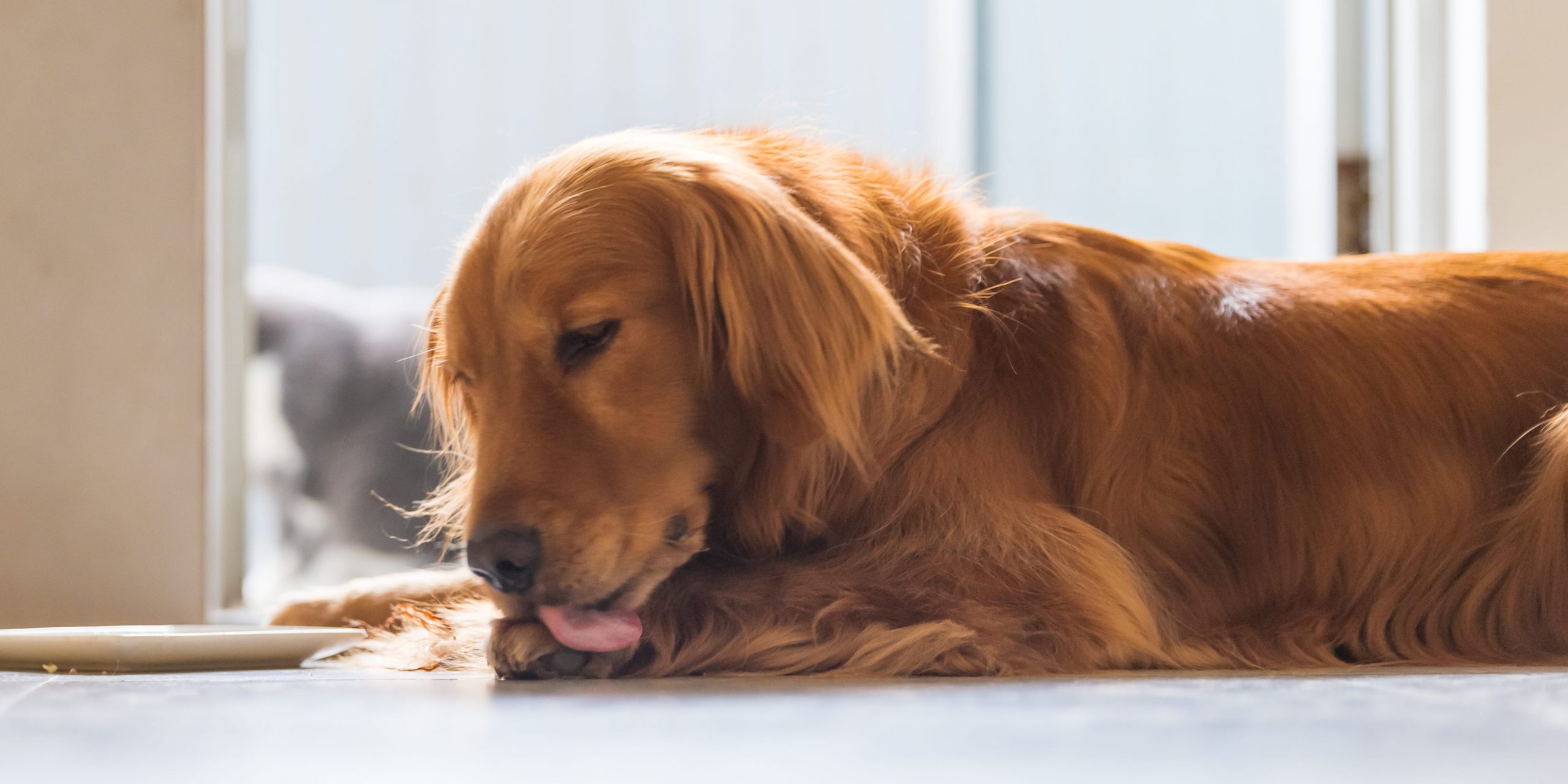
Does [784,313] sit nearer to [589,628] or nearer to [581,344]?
[581,344]

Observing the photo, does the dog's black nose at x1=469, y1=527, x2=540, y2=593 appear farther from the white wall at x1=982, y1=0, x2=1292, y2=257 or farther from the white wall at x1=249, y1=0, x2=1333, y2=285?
the white wall at x1=982, y1=0, x2=1292, y2=257

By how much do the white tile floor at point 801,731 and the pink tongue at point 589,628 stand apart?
2.4 inches

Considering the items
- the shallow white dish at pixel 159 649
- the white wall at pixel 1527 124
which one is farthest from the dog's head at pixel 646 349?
the white wall at pixel 1527 124

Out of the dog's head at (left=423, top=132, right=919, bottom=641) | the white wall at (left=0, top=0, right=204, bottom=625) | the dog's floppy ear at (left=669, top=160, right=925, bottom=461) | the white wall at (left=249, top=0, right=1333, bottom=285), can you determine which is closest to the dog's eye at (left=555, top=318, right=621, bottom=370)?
the dog's head at (left=423, top=132, right=919, bottom=641)

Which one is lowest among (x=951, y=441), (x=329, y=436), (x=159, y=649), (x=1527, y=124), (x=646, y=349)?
(x=159, y=649)

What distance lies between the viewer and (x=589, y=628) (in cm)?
122

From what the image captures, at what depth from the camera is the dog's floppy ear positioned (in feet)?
4.27

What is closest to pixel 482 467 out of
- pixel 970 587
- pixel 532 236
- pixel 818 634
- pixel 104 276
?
pixel 532 236

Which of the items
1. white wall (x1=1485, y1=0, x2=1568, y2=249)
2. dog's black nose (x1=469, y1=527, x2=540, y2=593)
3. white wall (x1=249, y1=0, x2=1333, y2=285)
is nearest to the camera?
dog's black nose (x1=469, y1=527, x2=540, y2=593)

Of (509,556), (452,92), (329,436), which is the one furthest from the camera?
(452,92)

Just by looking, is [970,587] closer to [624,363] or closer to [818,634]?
[818,634]

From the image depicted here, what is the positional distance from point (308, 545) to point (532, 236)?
5.68ft

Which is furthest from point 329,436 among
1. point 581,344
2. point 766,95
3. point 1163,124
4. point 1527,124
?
point 1527,124

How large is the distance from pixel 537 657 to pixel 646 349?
335mm
